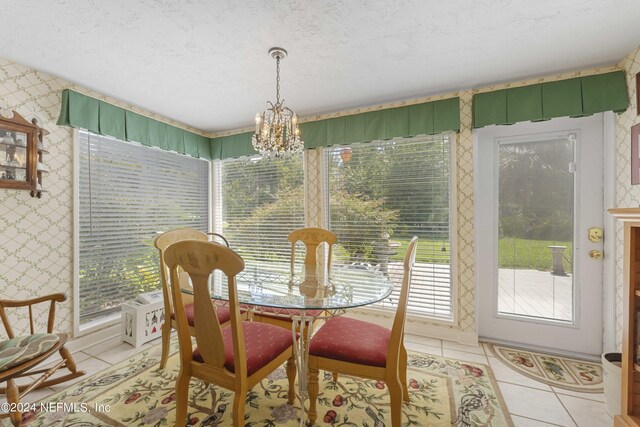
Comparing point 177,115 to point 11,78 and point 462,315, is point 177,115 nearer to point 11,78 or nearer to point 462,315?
point 11,78

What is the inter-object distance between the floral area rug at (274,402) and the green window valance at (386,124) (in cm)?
219

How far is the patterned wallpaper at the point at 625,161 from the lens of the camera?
2.04 metres

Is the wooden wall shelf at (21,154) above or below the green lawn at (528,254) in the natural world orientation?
above

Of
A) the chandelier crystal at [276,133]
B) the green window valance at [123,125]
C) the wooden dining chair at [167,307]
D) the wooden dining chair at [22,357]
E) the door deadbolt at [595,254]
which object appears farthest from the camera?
the green window valance at [123,125]

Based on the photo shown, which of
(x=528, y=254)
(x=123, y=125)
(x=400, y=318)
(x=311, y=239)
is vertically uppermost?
(x=123, y=125)

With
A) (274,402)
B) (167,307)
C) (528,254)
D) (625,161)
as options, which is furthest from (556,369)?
(167,307)

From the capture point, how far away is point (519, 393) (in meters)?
1.98

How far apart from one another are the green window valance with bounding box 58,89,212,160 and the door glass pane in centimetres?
360

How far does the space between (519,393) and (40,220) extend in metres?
3.98

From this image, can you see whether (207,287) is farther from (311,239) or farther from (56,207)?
(56,207)

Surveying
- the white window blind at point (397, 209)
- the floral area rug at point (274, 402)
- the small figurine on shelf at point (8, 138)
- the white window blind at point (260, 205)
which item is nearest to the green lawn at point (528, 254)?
the white window blind at point (397, 209)

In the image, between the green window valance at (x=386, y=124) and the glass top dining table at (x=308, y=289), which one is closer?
the glass top dining table at (x=308, y=289)

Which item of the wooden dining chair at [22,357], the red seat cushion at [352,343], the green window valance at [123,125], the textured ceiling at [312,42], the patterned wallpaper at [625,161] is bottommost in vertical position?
the wooden dining chair at [22,357]

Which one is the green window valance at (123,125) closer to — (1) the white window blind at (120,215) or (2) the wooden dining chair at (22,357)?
(1) the white window blind at (120,215)
